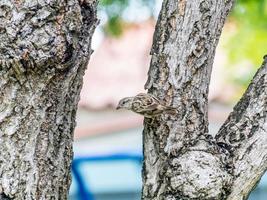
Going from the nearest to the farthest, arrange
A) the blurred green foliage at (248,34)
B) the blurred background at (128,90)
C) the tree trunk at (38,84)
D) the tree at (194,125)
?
the tree trunk at (38,84) < the tree at (194,125) < the blurred green foliage at (248,34) < the blurred background at (128,90)

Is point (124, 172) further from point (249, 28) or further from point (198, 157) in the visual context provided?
point (198, 157)

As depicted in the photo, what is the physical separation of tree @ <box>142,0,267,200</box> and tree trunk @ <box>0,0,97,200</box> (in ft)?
0.75

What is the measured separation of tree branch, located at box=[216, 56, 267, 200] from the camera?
218 cm

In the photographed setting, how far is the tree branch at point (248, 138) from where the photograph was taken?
85.8 inches

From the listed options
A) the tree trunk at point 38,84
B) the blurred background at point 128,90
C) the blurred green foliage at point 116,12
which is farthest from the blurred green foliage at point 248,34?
the tree trunk at point 38,84

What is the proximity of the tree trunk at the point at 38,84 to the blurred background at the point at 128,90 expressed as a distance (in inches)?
159

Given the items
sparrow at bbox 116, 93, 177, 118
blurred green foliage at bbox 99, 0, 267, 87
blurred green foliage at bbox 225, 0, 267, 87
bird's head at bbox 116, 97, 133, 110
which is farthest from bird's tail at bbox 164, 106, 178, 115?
blurred green foliage at bbox 225, 0, 267, 87

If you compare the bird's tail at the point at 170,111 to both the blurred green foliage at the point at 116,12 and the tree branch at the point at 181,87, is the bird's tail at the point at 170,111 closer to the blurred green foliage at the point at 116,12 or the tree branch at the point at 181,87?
the tree branch at the point at 181,87

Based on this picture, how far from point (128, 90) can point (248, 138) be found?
9163 mm

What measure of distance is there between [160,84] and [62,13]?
338mm

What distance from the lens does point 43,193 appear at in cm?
211

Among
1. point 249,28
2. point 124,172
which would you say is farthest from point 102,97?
point 249,28

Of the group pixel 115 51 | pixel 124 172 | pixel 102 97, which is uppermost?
pixel 115 51

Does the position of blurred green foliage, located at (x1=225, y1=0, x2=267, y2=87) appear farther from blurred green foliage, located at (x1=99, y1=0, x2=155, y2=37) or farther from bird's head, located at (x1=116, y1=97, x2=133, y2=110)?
bird's head, located at (x1=116, y1=97, x2=133, y2=110)
